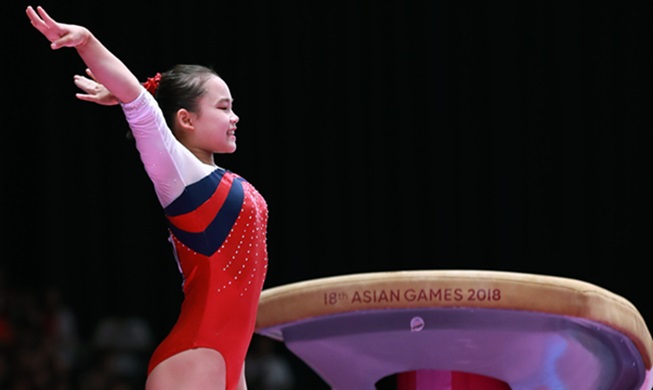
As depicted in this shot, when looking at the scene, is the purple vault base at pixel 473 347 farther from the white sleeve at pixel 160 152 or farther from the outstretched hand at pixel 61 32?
the outstretched hand at pixel 61 32

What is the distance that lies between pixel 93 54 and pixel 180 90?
0.33 meters

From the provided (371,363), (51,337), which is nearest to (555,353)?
(371,363)

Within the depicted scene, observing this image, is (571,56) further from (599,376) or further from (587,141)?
(599,376)

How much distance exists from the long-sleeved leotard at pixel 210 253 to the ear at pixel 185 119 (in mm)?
123

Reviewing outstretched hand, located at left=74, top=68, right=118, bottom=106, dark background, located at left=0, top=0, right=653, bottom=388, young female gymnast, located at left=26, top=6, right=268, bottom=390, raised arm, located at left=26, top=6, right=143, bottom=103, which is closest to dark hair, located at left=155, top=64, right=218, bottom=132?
young female gymnast, located at left=26, top=6, right=268, bottom=390

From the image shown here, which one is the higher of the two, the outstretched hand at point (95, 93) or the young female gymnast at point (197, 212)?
the outstretched hand at point (95, 93)

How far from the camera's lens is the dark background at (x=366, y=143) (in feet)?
22.3

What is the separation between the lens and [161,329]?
6.77 metres

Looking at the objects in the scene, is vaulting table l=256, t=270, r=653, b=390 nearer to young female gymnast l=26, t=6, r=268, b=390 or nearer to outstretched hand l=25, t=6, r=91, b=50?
young female gymnast l=26, t=6, r=268, b=390

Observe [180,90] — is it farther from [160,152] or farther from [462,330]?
Answer: [462,330]

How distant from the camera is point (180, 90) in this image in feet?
7.59

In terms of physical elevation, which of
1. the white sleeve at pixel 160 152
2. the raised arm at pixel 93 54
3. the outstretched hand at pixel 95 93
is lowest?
the white sleeve at pixel 160 152

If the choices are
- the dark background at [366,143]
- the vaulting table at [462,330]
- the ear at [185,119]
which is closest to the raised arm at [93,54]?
the ear at [185,119]

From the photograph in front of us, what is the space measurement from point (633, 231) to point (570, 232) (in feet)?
1.59
